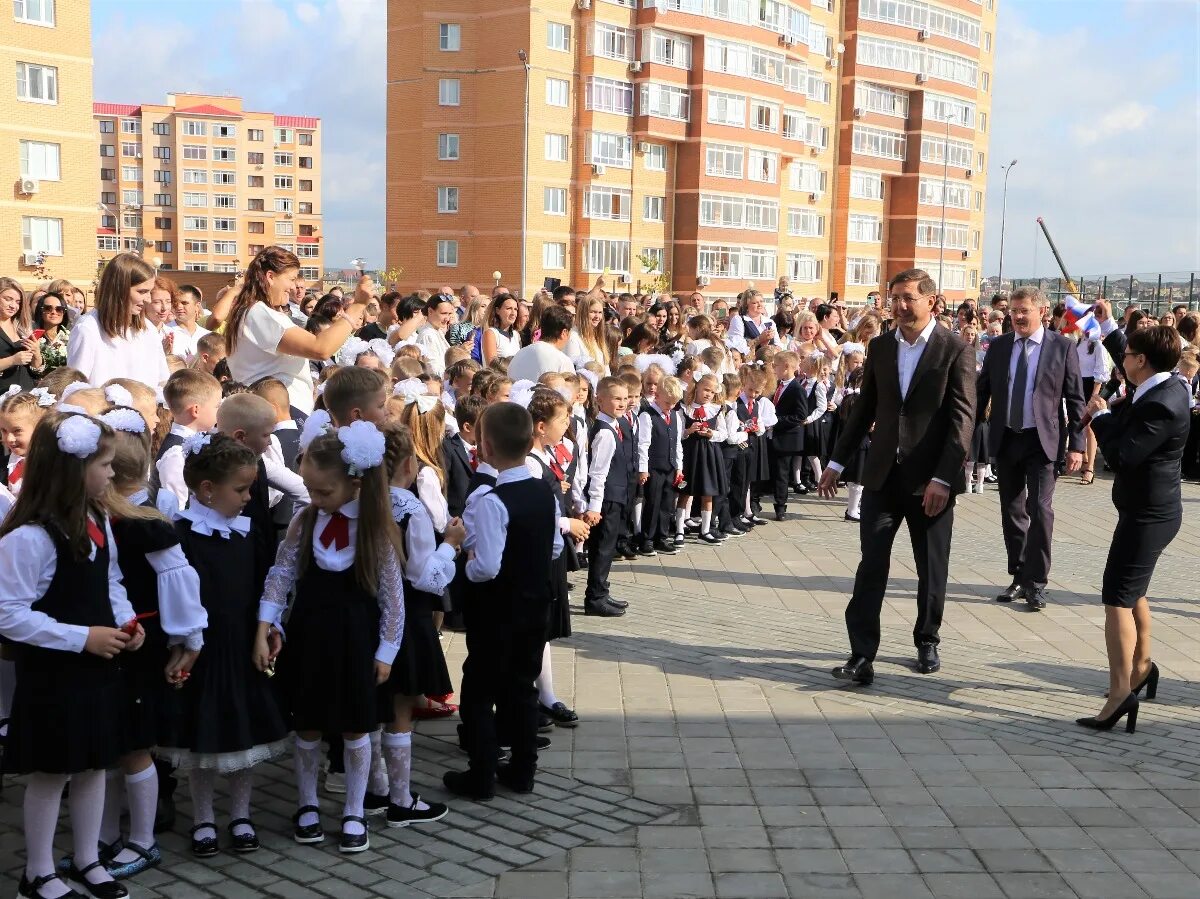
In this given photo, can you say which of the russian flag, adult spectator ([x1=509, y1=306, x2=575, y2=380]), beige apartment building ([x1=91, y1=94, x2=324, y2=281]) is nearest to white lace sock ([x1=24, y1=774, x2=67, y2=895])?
adult spectator ([x1=509, y1=306, x2=575, y2=380])

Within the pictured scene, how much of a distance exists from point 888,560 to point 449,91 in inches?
2188

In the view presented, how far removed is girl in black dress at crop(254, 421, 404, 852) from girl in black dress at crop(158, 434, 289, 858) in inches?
3.6

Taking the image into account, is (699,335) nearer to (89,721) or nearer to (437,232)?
(89,721)

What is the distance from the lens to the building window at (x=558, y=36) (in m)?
56.5

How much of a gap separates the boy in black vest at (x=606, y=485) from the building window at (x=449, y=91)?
52.6 meters

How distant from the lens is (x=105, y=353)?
695cm

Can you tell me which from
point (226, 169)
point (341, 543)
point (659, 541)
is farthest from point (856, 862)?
point (226, 169)

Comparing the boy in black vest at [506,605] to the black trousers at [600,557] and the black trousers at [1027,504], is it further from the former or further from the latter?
the black trousers at [1027,504]

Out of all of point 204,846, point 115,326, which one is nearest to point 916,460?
point 204,846

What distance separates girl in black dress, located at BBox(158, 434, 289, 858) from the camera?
4488mm

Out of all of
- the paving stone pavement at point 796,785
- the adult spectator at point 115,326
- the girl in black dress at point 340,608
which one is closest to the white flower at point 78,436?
the girl in black dress at point 340,608

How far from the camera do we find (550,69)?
2233 inches

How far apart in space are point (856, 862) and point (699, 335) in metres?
10.2

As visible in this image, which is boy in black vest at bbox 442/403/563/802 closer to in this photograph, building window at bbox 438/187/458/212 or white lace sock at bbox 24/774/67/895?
white lace sock at bbox 24/774/67/895
